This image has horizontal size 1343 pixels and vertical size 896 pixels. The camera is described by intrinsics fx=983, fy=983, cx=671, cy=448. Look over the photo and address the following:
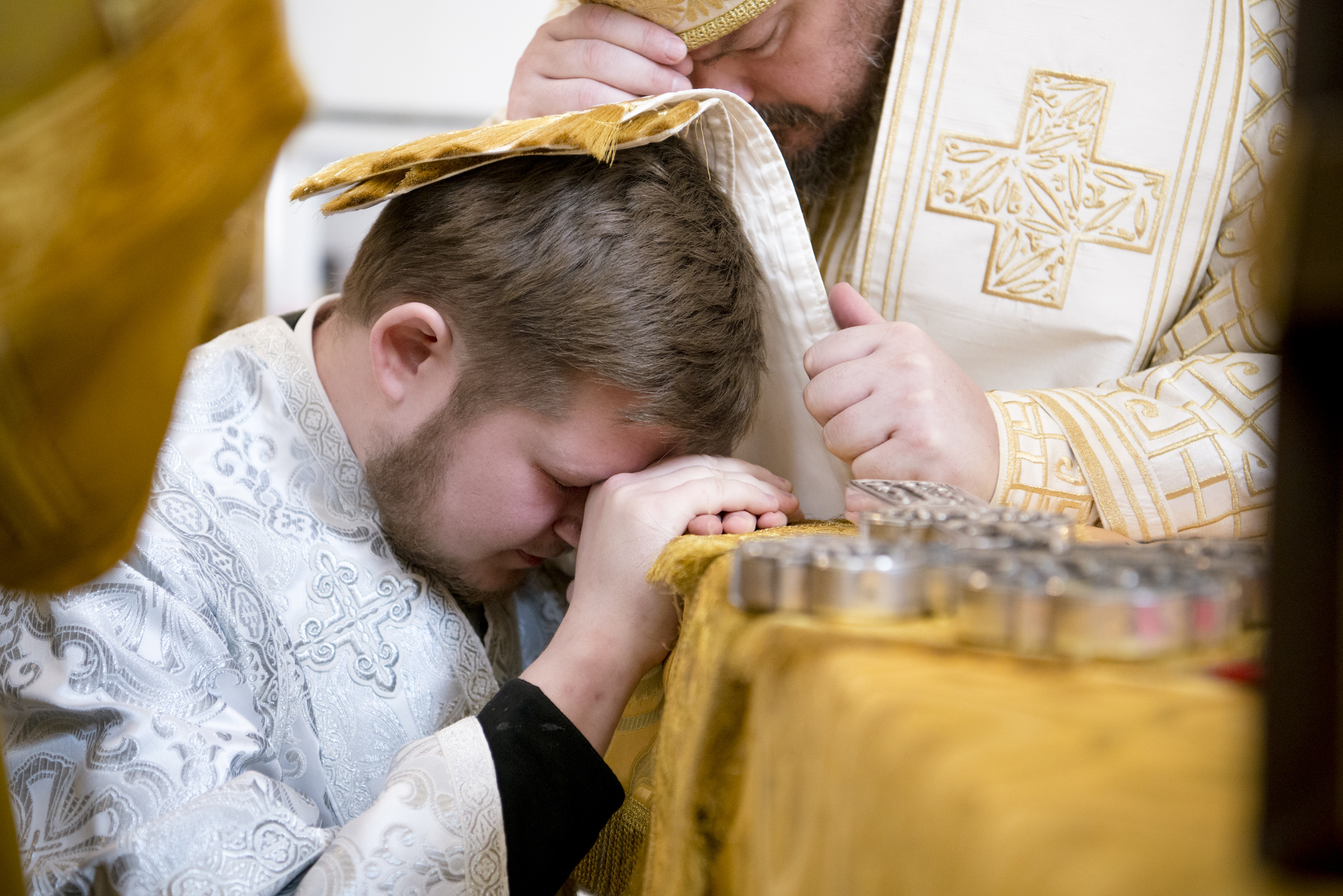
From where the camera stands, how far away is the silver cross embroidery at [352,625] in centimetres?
85

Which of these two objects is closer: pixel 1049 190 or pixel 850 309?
pixel 850 309

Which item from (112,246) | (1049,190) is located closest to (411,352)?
(112,246)

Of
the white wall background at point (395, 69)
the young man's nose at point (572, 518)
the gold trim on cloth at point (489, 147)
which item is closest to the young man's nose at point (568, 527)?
the young man's nose at point (572, 518)

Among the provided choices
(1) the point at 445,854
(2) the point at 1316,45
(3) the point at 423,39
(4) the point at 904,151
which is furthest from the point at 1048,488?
(3) the point at 423,39

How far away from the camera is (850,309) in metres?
0.91

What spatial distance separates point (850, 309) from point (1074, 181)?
1.11 ft

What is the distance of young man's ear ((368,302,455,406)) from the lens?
0.92m

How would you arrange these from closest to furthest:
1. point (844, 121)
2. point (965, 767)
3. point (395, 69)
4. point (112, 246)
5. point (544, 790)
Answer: point (965, 767), point (112, 246), point (544, 790), point (844, 121), point (395, 69)

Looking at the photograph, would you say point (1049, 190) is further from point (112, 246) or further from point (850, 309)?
point (112, 246)

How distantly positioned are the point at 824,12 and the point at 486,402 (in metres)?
0.61

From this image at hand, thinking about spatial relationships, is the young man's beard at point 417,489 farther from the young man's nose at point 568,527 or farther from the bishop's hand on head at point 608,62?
the bishop's hand on head at point 608,62

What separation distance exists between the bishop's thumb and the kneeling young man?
81mm

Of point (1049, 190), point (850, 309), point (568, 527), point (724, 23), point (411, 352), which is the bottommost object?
point (568, 527)

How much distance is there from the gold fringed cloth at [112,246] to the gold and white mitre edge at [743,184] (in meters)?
0.40
